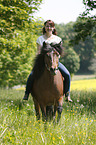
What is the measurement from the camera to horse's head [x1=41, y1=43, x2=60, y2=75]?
4.18m

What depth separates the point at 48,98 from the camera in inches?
181

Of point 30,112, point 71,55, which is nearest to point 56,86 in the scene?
point 30,112

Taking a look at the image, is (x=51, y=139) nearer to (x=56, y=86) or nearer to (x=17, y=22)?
(x=56, y=86)

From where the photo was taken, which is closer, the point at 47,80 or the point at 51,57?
the point at 51,57

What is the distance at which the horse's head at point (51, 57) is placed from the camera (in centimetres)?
418

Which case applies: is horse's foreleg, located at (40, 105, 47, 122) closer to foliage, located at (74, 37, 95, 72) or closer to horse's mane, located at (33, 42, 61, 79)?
horse's mane, located at (33, 42, 61, 79)

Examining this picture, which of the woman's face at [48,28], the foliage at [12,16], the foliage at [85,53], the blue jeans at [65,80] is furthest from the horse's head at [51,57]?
the foliage at [85,53]

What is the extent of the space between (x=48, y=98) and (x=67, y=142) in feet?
3.81

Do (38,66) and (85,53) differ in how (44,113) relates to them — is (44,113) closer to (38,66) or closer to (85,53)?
(38,66)

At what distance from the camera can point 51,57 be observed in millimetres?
4164

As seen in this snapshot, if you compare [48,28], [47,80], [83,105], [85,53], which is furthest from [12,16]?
[85,53]

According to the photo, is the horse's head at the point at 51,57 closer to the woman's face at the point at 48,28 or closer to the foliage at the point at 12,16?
the woman's face at the point at 48,28

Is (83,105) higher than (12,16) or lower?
lower

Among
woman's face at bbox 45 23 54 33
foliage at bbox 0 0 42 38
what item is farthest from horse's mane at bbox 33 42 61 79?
foliage at bbox 0 0 42 38
